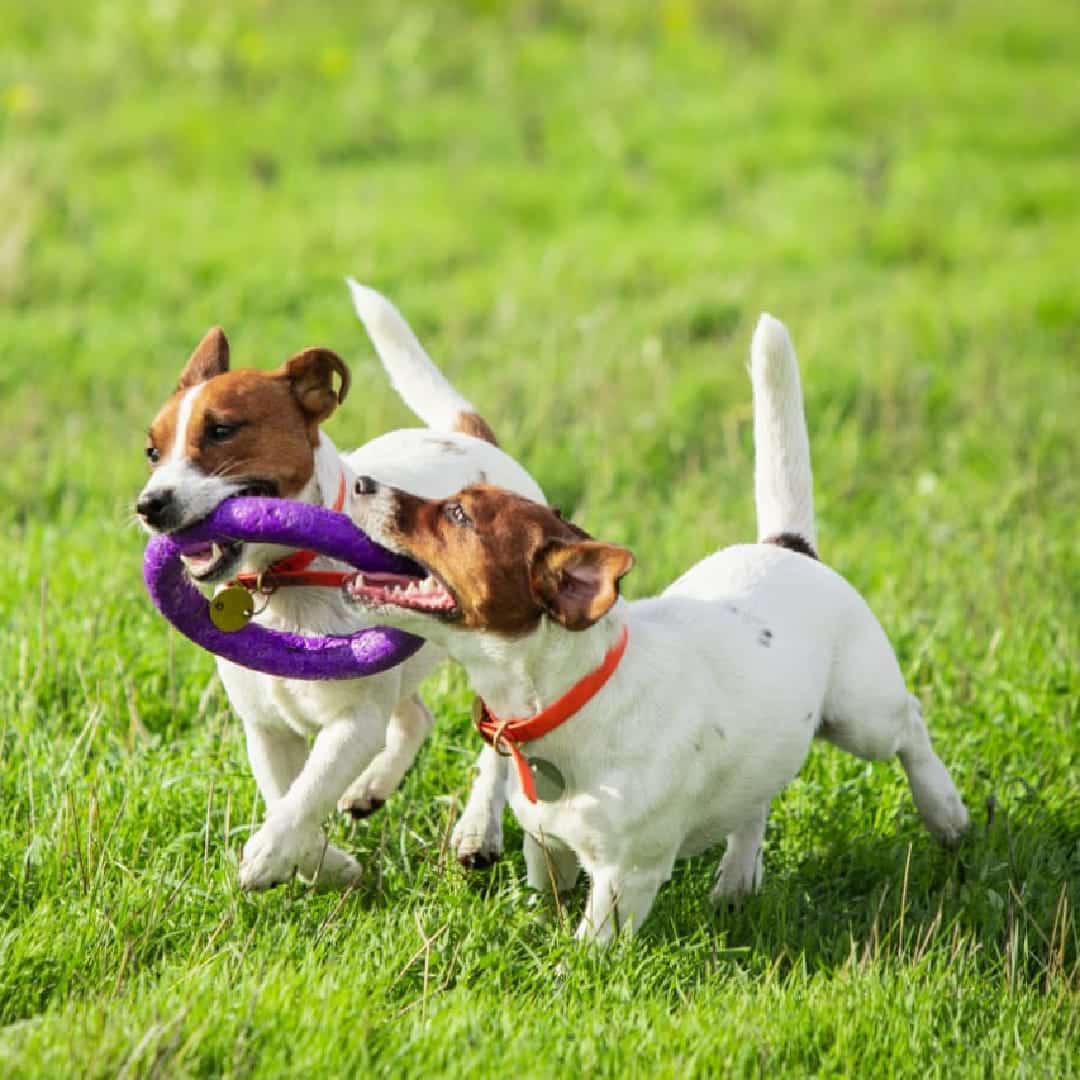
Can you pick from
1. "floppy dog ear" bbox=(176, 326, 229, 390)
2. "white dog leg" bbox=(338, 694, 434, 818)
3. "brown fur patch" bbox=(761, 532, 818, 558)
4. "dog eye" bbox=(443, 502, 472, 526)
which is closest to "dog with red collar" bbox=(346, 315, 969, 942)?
"dog eye" bbox=(443, 502, 472, 526)

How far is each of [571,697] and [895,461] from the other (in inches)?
190

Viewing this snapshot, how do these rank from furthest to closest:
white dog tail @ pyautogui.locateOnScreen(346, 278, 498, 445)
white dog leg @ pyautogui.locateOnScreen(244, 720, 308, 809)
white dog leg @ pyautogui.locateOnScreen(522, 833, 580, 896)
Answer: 1. white dog tail @ pyautogui.locateOnScreen(346, 278, 498, 445)
2. white dog leg @ pyautogui.locateOnScreen(244, 720, 308, 809)
3. white dog leg @ pyautogui.locateOnScreen(522, 833, 580, 896)

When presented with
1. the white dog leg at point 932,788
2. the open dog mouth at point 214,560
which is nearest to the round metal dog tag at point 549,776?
the open dog mouth at point 214,560

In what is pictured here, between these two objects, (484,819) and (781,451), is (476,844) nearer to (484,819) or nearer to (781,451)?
(484,819)

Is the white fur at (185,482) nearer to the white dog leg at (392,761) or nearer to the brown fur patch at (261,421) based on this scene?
the brown fur patch at (261,421)

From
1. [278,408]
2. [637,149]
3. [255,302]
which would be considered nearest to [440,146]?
[637,149]

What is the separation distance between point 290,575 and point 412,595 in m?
0.52

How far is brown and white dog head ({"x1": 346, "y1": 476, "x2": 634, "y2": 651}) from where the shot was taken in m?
4.07

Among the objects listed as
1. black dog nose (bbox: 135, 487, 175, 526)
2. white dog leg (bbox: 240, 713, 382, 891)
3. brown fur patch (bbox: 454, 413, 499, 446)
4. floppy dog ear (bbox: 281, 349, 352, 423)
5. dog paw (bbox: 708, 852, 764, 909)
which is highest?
floppy dog ear (bbox: 281, 349, 352, 423)

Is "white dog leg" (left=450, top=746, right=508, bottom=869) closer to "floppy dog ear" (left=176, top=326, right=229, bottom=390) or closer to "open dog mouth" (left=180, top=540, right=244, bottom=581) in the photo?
"open dog mouth" (left=180, top=540, right=244, bottom=581)

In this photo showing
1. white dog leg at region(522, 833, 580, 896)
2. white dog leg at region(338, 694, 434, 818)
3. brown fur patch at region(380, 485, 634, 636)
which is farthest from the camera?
white dog leg at region(338, 694, 434, 818)

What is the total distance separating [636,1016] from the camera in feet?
13.4

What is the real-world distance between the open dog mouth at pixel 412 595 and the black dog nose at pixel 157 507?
518 millimetres

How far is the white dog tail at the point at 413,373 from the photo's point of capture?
5801mm
